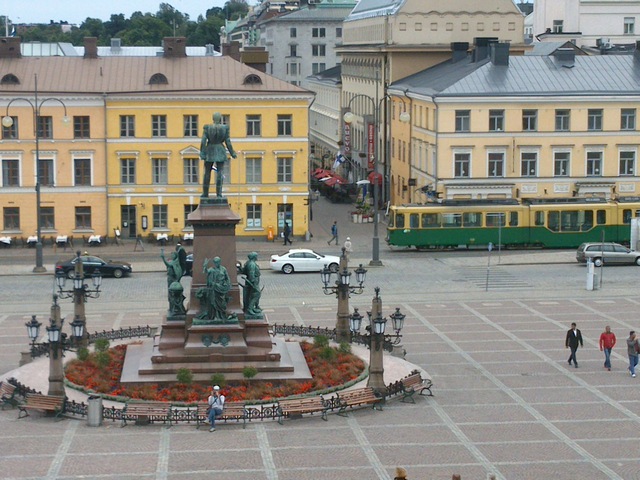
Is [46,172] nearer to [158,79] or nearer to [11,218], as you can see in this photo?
[11,218]

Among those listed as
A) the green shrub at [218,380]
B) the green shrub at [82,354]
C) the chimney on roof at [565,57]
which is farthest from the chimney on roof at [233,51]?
the green shrub at [218,380]

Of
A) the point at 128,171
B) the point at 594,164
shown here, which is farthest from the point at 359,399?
the point at 594,164

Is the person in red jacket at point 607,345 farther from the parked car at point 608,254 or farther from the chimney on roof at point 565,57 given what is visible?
the chimney on roof at point 565,57

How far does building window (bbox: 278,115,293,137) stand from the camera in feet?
234

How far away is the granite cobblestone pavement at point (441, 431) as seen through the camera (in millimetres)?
28562

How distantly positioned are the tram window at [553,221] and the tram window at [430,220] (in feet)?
19.2

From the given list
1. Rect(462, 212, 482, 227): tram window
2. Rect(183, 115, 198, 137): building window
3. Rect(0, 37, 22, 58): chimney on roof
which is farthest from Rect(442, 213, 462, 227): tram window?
Rect(0, 37, 22, 58): chimney on roof

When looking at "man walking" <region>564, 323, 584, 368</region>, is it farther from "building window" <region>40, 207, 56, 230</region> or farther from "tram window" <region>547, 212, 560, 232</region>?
"building window" <region>40, 207, 56, 230</region>

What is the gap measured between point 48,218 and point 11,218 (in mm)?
1917

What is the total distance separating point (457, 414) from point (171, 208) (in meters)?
39.8

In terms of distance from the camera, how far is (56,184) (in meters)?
69.8

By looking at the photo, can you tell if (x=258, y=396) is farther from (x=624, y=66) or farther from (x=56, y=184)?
(x=624, y=66)

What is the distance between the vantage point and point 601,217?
6894cm

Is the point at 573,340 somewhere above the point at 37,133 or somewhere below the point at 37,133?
below
